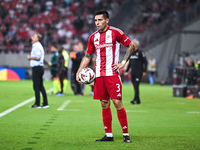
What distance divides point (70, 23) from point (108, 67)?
32673 millimetres

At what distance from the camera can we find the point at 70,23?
39.5 meters

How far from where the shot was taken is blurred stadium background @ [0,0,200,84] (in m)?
34.4

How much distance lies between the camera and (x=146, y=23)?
37.8 metres

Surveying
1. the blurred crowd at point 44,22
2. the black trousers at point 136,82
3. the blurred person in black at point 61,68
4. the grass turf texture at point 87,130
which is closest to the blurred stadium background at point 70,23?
the blurred crowd at point 44,22

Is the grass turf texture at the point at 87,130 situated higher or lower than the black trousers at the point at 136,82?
lower

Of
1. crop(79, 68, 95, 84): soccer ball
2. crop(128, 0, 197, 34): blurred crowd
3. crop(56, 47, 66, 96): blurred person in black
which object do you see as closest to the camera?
crop(79, 68, 95, 84): soccer ball

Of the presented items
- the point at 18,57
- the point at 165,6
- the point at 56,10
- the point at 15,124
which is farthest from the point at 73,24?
Result: the point at 15,124

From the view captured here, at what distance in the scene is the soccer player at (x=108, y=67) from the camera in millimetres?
7164

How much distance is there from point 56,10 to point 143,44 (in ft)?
34.1

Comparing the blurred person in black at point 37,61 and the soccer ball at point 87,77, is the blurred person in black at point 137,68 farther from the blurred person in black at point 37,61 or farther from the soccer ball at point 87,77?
the soccer ball at point 87,77

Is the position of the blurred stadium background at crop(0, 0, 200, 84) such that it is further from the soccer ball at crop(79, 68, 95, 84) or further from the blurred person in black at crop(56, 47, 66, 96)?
the soccer ball at crop(79, 68, 95, 84)

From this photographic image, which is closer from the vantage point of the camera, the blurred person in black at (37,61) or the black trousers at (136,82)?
the blurred person in black at (37,61)

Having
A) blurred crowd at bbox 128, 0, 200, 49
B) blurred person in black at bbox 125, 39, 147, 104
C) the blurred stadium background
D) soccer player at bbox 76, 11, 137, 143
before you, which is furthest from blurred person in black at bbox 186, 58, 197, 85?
soccer player at bbox 76, 11, 137, 143

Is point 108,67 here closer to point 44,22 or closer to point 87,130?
point 87,130
